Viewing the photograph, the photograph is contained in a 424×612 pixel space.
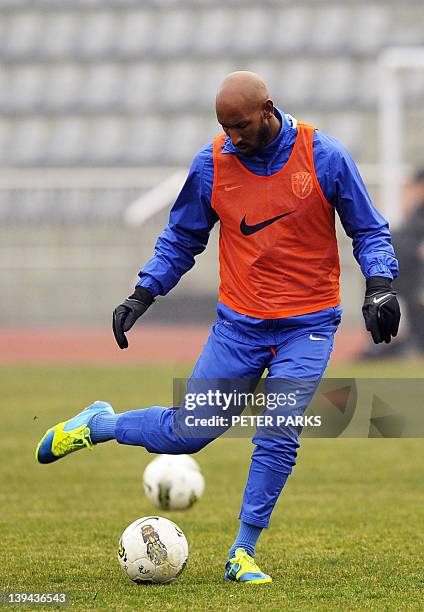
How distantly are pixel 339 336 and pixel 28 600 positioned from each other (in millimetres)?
15983

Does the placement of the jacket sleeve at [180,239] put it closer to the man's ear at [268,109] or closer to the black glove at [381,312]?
the man's ear at [268,109]

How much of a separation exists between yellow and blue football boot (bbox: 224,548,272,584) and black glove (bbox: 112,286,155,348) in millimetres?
979

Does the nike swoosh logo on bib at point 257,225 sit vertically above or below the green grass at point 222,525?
above

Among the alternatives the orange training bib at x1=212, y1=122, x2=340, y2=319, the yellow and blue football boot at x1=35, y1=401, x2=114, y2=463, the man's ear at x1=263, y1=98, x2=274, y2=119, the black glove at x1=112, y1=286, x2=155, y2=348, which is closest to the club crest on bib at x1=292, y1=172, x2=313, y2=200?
the orange training bib at x1=212, y1=122, x2=340, y2=319

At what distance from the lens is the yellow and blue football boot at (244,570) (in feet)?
16.2

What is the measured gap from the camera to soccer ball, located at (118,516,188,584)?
493 cm

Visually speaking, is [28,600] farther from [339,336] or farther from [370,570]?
[339,336]

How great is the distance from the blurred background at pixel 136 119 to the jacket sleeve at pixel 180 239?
42.9 feet

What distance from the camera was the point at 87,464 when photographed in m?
9.46

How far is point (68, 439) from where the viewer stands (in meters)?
5.33

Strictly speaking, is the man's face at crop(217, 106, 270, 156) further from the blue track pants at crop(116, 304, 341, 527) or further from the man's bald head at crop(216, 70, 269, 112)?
the blue track pants at crop(116, 304, 341, 527)

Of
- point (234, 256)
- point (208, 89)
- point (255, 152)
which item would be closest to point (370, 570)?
point (234, 256)

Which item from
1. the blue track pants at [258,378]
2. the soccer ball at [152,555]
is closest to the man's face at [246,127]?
the blue track pants at [258,378]

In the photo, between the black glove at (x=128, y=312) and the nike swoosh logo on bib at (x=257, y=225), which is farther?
the black glove at (x=128, y=312)
